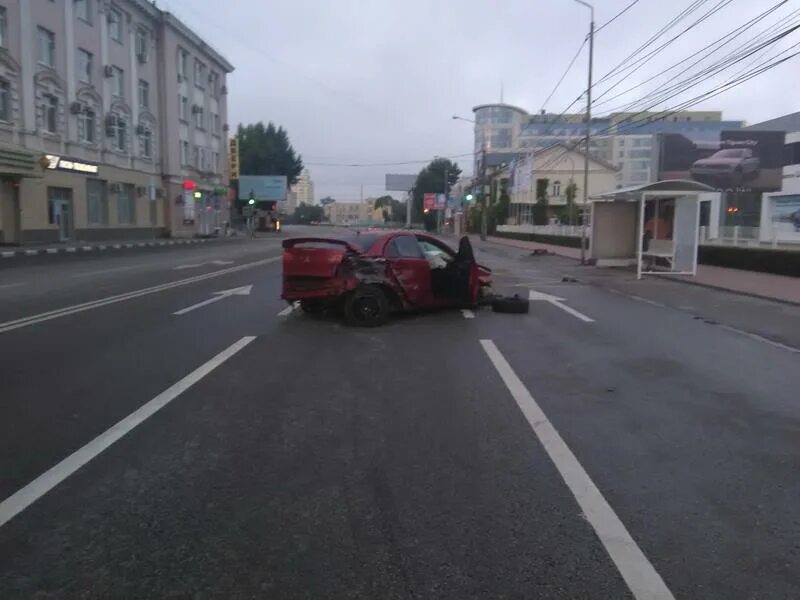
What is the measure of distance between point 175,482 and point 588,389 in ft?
13.6

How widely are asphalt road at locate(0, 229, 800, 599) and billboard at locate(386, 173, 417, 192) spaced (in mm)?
106335

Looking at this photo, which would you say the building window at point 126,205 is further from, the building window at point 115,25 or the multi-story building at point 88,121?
the building window at point 115,25

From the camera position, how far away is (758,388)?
7320 millimetres

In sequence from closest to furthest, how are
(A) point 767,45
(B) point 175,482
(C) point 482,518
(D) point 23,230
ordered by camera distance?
(C) point 482,518 → (B) point 175,482 → (A) point 767,45 → (D) point 23,230

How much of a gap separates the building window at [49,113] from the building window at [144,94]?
36.8ft

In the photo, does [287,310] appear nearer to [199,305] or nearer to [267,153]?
[199,305]

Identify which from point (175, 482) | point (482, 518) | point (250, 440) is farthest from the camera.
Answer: point (250, 440)

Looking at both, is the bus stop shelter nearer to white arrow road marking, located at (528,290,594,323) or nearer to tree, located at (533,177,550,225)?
white arrow road marking, located at (528,290,594,323)

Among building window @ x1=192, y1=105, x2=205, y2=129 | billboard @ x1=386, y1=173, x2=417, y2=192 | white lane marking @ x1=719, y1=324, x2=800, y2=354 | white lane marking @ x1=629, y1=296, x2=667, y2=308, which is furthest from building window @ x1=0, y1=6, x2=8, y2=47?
billboard @ x1=386, y1=173, x2=417, y2=192

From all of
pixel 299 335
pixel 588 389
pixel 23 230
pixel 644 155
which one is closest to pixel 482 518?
pixel 588 389

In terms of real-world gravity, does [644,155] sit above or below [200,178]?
above

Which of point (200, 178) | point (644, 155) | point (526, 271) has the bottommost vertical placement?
point (526, 271)

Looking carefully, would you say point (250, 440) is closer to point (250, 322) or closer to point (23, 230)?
point (250, 322)

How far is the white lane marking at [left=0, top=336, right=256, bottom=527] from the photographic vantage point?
4102 mm
